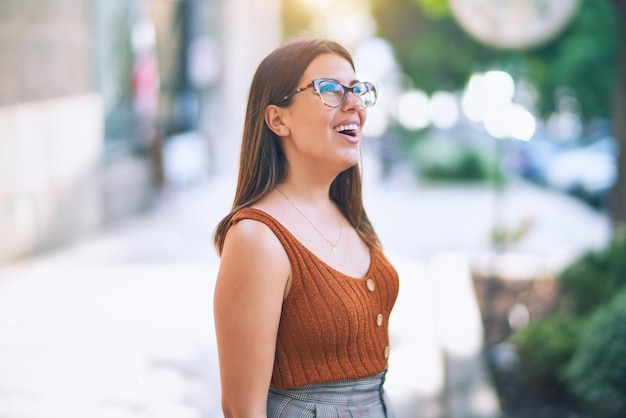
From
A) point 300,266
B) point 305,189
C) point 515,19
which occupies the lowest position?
point 300,266

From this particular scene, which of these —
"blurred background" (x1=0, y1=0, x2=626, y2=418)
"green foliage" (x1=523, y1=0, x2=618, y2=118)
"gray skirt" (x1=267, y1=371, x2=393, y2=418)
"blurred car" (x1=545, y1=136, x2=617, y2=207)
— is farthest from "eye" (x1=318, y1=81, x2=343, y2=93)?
"blurred car" (x1=545, y1=136, x2=617, y2=207)

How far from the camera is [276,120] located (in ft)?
7.84

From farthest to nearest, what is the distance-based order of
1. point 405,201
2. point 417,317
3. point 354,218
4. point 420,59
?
point 420,59 → point 405,201 → point 417,317 → point 354,218

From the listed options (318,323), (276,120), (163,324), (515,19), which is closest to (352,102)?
(276,120)

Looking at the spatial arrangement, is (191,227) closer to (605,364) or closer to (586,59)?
(586,59)

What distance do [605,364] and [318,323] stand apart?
3149mm

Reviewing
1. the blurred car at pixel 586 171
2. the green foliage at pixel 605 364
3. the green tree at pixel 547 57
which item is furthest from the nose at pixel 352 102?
the blurred car at pixel 586 171

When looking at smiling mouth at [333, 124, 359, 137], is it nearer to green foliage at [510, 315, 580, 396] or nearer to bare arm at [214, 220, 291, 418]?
bare arm at [214, 220, 291, 418]

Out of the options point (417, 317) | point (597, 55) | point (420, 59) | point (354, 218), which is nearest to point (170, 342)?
point (417, 317)

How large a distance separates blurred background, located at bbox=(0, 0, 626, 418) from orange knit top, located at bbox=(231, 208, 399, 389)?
0.78m

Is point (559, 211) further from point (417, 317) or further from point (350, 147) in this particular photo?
point (350, 147)

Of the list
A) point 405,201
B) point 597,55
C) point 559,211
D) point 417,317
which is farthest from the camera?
point 559,211

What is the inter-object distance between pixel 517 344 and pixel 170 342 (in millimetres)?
2572

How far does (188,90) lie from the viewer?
20.2 meters
